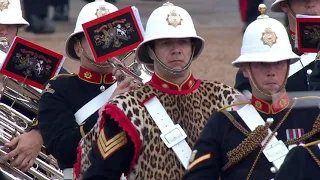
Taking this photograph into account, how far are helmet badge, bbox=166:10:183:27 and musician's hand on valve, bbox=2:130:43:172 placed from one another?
1.75 metres

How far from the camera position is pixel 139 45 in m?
7.08

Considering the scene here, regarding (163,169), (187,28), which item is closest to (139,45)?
(187,28)

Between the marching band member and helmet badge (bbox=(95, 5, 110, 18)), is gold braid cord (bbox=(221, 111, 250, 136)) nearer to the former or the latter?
the marching band member

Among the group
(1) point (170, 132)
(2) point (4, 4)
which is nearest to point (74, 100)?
(1) point (170, 132)

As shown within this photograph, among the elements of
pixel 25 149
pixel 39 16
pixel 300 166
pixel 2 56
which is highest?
pixel 300 166

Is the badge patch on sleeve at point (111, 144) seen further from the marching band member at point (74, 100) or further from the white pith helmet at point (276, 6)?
the white pith helmet at point (276, 6)

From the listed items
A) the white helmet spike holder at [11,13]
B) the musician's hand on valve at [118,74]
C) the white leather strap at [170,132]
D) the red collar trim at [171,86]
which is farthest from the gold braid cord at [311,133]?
the white helmet spike holder at [11,13]

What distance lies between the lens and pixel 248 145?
6301 mm

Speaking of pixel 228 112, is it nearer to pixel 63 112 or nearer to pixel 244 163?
pixel 244 163

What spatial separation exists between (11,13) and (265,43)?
126 inches

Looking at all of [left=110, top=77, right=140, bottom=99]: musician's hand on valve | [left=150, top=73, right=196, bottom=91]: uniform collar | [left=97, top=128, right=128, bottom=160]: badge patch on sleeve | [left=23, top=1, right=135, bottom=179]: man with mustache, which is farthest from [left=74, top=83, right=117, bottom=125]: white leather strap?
[left=97, top=128, right=128, bottom=160]: badge patch on sleeve

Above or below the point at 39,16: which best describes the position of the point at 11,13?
above

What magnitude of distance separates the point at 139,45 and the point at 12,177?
1.93m

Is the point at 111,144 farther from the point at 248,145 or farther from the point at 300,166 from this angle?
the point at 300,166
